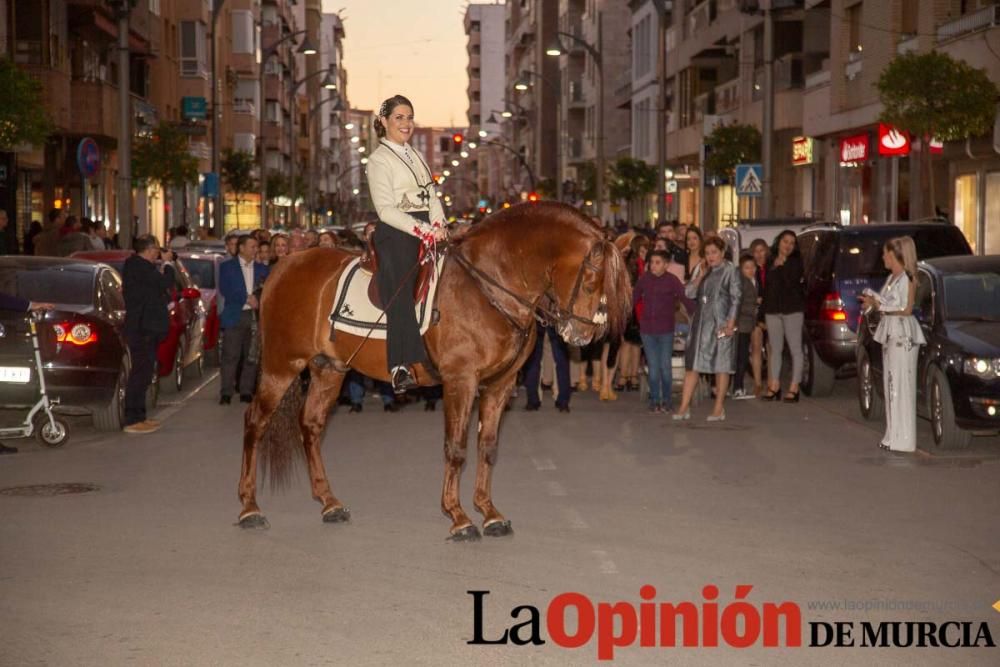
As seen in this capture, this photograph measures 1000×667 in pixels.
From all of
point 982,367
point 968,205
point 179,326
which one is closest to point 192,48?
point 968,205

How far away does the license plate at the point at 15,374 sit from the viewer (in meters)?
15.9

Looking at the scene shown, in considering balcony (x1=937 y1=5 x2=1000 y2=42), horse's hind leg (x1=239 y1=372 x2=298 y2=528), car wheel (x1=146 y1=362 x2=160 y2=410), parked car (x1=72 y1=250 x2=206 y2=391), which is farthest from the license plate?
balcony (x1=937 y1=5 x2=1000 y2=42)

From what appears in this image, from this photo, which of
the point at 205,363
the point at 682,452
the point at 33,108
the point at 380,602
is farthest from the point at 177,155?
the point at 380,602

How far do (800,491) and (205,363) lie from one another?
1649 cm

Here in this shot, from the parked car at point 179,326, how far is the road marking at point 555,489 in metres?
7.98

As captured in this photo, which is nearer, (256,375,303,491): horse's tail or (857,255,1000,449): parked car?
(256,375,303,491): horse's tail

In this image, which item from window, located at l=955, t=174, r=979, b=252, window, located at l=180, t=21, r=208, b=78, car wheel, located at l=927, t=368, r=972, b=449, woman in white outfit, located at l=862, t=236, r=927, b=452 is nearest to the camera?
car wheel, located at l=927, t=368, r=972, b=449

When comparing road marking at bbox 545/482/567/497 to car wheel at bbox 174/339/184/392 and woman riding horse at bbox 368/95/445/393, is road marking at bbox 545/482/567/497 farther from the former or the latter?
car wheel at bbox 174/339/184/392

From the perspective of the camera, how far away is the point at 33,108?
100ft

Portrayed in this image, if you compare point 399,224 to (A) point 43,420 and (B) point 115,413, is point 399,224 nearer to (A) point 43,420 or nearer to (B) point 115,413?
(A) point 43,420

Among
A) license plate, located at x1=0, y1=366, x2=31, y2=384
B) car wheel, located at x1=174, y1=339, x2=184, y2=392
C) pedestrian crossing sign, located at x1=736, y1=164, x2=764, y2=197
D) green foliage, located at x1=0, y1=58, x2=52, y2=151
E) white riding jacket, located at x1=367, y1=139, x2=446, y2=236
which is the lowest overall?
car wheel, located at x1=174, y1=339, x2=184, y2=392

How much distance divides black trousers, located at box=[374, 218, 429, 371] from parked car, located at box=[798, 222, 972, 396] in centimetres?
1044

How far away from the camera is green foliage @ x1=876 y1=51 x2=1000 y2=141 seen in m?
29.6

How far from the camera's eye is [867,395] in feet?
60.8
